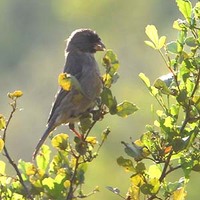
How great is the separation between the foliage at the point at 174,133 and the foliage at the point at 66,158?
Result: 0.40 feet

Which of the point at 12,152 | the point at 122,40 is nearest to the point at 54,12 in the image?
the point at 122,40

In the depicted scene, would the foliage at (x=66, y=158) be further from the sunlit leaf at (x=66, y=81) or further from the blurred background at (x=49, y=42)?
the blurred background at (x=49, y=42)

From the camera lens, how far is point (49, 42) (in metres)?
46.5

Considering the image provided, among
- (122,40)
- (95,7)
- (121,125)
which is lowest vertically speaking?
(121,125)

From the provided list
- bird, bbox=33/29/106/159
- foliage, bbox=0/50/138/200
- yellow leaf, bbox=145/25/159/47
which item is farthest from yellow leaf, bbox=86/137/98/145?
bird, bbox=33/29/106/159

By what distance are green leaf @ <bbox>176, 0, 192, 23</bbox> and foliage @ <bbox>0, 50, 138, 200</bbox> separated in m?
0.29

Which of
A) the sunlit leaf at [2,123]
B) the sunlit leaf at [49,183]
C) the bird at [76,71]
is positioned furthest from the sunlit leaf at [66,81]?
the bird at [76,71]

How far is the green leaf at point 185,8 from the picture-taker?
354 centimetres

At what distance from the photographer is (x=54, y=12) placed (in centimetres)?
4828

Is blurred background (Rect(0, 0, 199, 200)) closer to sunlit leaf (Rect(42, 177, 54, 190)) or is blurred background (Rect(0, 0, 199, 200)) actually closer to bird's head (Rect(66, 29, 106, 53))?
bird's head (Rect(66, 29, 106, 53))

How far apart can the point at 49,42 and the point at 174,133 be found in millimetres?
43229

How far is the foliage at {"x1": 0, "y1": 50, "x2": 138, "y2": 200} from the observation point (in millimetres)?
3518

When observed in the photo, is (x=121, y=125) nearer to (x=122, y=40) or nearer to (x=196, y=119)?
(x=122, y=40)

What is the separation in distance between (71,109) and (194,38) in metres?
2.31
